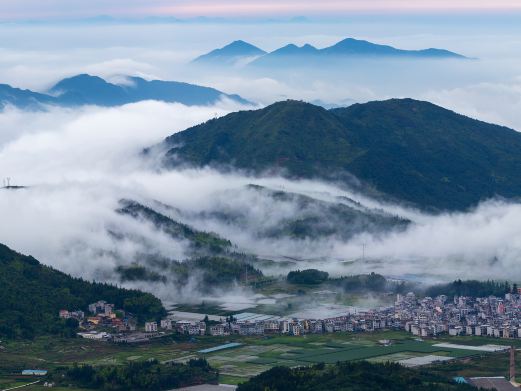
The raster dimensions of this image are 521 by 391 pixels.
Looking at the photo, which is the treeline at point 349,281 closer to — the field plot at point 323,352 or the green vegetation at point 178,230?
the green vegetation at point 178,230

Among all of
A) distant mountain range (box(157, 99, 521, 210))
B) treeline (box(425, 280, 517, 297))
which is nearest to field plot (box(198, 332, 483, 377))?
treeline (box(425, 280, 517, 297))

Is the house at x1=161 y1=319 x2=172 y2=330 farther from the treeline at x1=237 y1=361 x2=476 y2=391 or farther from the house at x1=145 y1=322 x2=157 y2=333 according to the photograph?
the treeline at x1=237 y1=361 x2=476 y2=391

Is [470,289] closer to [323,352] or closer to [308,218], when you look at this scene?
[323,352]

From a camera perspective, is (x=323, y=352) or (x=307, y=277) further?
(x=307, y=277)

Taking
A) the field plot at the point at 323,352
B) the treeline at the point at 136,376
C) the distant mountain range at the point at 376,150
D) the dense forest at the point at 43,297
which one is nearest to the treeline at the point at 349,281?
the field plot at the point at 323,352

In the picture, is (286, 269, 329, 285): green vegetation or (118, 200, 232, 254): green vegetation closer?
(286, 269, 329, 285): green vegetation

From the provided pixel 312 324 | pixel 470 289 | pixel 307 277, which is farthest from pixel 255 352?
pixel 470 289

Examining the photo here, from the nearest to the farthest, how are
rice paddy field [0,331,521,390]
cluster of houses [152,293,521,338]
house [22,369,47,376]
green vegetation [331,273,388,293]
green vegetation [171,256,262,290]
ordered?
house [22,369,47,376], rice paddy field [0,331,521,390], cluster of houses [152,293,521,338], green vegetation [331,273,388,293], green vegetation [171,256,262,290]
